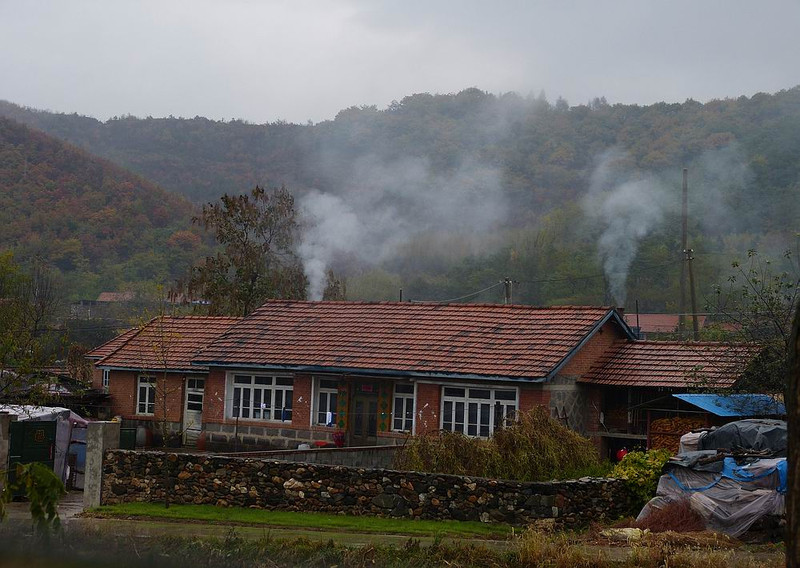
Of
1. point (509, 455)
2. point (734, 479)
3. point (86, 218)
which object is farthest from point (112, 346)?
point (86, 218)

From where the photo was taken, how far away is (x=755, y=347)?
2491 cm

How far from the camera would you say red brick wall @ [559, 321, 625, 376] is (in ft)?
96.2

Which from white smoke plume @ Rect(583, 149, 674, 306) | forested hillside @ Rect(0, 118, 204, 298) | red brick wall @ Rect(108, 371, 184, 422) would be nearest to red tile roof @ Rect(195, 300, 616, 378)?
red brick wall @ Rect(108, 371, 184, 422)

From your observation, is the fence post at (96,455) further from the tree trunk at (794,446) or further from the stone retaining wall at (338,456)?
the tree trunk at (794,446)

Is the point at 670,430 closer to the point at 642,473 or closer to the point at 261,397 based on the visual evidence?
the point at 642,473

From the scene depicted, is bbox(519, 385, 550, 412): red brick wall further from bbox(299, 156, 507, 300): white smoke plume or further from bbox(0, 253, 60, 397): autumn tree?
bbox(299, 156, 507, 300): white smoke plume

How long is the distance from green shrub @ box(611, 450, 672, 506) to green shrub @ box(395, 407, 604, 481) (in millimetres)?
989

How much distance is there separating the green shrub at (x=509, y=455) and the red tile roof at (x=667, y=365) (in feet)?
22.1

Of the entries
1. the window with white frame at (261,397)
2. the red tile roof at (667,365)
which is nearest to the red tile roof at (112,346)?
the window with white frame at (261,397)

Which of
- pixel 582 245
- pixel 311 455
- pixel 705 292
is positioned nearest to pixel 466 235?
pixel 582 245

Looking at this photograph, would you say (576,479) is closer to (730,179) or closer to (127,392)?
(127,392)

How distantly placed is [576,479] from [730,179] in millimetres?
67498

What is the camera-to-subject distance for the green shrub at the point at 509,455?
66.1 feet

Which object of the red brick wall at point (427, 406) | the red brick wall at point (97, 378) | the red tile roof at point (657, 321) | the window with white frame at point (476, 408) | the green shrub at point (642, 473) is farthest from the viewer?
the red tile roof at point (657, 321)
